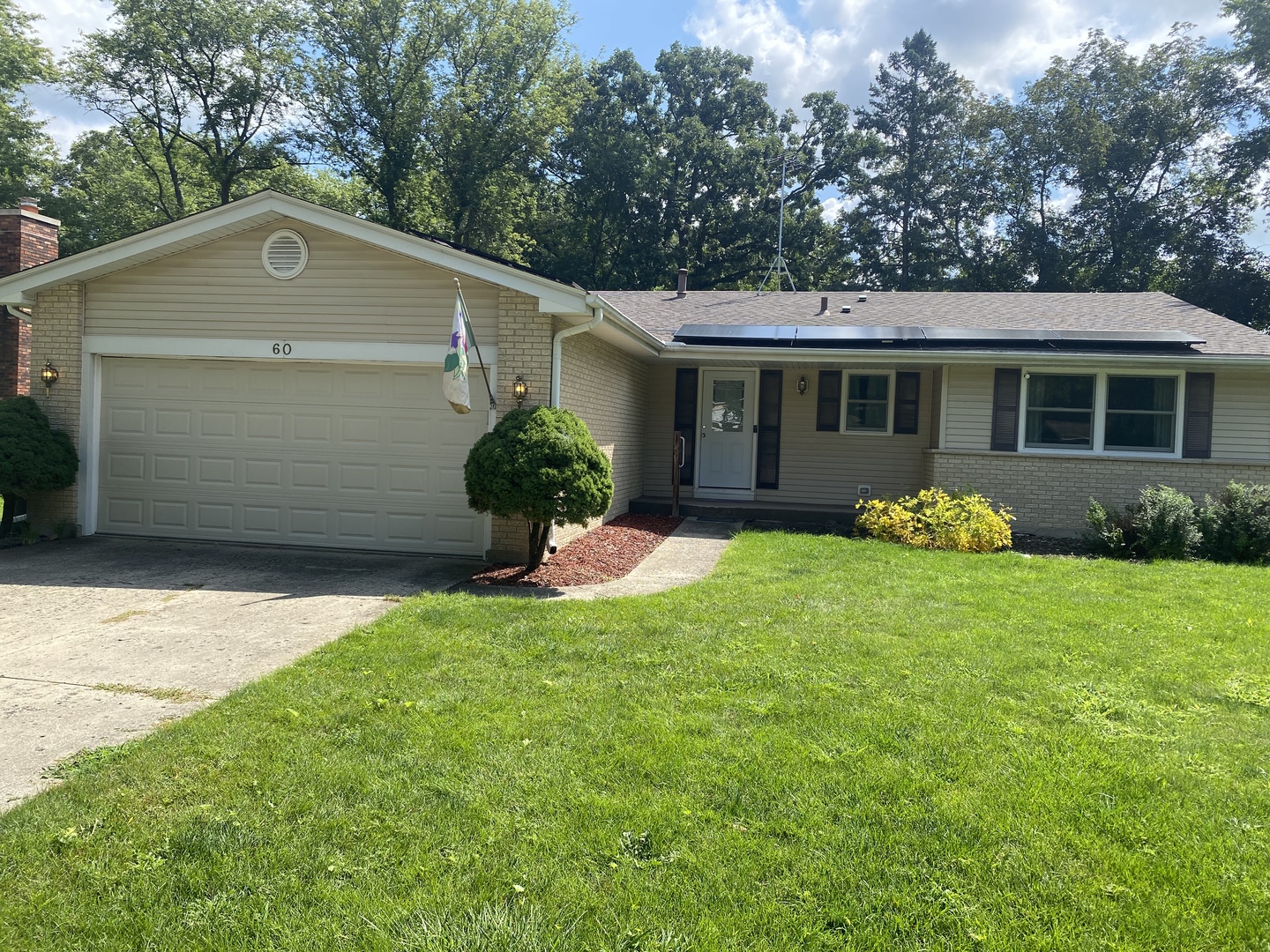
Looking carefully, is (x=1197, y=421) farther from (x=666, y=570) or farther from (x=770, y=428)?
(x=666, y=570)

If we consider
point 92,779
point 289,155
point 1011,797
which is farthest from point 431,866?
point 289,155

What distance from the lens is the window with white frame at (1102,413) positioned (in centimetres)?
1200

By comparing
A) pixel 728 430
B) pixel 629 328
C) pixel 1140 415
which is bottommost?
pixel 728 430

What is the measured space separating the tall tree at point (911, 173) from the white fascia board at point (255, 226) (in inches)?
1038

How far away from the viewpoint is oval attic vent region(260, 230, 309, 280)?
364 inches

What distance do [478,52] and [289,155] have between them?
305 inches

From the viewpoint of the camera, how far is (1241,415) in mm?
11836

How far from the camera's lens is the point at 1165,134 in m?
27.5

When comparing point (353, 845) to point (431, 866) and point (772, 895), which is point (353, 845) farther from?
point (772, 895)

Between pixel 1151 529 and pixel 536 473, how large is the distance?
26.2 ft

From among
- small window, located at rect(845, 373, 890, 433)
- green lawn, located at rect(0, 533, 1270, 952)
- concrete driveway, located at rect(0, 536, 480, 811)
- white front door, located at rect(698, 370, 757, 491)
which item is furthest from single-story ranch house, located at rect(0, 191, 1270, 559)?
green lawn, located at rect(0, 533, 1270, 952)

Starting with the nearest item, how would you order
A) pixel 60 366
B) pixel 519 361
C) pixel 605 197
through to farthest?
pixel 519 361, pixel 60 366, pixel 605 197

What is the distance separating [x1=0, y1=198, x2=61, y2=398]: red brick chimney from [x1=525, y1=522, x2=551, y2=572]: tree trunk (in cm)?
970

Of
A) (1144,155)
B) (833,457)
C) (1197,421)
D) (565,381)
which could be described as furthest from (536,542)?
(1144,155)
